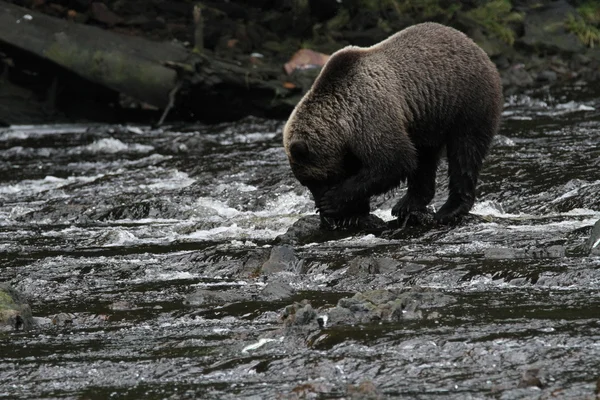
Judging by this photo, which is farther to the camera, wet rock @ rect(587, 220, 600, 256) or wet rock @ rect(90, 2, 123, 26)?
wet rock @ rect(90, 2, 123, 26)

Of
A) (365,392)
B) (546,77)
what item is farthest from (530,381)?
(546,77)

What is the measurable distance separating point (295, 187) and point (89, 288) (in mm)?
4417

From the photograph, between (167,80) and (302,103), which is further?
(167,80)

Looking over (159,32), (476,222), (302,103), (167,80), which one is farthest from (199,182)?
(159,32)

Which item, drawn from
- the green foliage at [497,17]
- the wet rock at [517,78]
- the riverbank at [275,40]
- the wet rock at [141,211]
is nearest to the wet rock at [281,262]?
the wet rock at [141,211]

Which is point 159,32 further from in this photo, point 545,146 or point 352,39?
point 545,146

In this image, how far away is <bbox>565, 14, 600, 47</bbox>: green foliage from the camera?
25.9 metres

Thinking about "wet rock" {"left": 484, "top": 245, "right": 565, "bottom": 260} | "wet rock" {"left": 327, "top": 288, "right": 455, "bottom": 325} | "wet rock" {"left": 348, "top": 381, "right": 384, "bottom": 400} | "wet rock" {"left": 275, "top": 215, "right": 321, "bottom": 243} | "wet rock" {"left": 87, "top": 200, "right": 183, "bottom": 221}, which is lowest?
"wet rock" {"left": 87, "top": 200, "right": 183, "bottom": 221}

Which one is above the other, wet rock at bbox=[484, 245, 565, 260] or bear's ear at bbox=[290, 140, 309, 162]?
bear's ear at bbox=[290, 140, 309, 162]

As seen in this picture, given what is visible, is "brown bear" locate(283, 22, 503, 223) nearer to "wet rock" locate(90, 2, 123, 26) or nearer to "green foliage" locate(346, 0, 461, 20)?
"wet rock" locate(90, 2, 123, 26)

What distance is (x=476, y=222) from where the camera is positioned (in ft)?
32.6

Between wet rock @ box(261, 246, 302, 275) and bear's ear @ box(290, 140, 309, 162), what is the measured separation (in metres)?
1.33

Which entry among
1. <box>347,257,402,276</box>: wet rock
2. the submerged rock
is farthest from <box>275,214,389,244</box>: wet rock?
the submerged rock

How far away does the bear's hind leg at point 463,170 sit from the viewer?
10195mm
